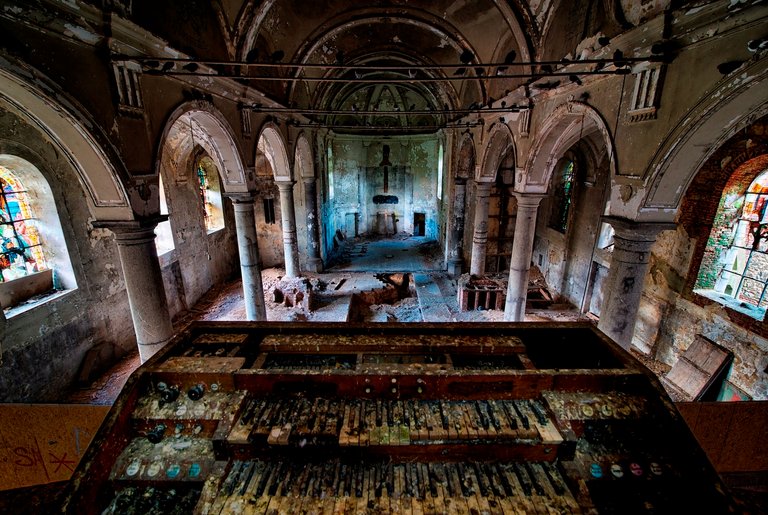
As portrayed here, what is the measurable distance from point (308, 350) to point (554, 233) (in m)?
12.4

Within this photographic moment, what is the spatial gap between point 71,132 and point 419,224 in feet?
64.7

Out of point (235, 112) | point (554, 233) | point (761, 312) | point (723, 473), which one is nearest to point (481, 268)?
point (554, 233)

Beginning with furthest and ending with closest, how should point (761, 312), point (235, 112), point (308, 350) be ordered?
point (235, 112) < point (761, 312) < point (308, 350)

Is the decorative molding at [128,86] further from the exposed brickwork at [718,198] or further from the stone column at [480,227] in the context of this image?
the exposed brickwork at [718,198]

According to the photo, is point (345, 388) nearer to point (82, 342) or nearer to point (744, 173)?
point (82, 342)

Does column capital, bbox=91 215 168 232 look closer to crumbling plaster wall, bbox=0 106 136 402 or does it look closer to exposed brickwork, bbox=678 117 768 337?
crumbling plaster wall, bbox=0 106 136 402

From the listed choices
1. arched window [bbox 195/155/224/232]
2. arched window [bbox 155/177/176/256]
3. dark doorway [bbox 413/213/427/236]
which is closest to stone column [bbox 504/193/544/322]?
arched window [bbox 155/177/176/256]

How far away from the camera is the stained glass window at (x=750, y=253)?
721 cm

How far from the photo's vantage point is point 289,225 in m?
13.1

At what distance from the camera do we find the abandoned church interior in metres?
4.26

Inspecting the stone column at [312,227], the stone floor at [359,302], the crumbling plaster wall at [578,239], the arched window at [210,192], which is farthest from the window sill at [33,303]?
the crumbling plaster wall at [578,239]

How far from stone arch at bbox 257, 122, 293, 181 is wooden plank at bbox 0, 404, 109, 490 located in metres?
8.11

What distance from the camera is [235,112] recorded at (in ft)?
25.7

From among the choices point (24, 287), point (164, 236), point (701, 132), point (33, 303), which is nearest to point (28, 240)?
point (24, 287)
